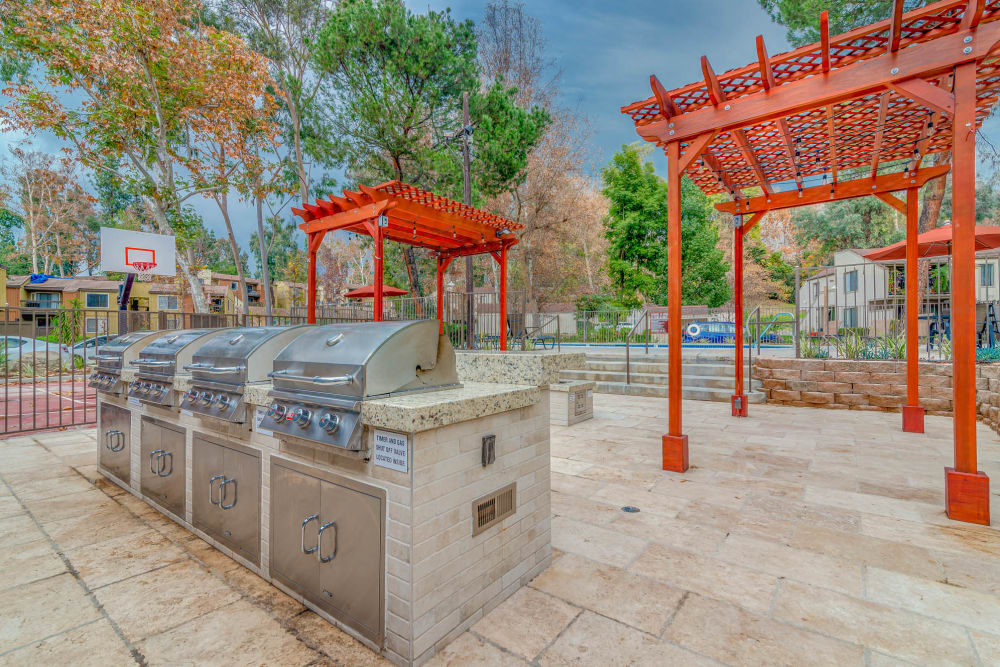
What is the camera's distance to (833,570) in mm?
2045

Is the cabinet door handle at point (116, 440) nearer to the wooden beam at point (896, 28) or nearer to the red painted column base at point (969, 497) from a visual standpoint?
the red painted column base at point (969, 497)

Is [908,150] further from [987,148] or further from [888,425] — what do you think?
[987,148]

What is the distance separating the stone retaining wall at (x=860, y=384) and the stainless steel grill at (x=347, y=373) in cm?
621

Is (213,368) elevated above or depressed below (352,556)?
above

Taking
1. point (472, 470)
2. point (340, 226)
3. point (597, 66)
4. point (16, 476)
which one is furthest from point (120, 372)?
point (597, 66)

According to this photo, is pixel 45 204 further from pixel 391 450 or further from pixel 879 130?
pixel 879 130

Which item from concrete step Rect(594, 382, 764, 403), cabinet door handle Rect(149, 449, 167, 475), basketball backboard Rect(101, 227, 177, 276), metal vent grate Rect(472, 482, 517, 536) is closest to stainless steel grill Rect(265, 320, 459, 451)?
metal vent grate Rect(472, 482, 517, 536)

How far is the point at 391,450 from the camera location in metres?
1.45

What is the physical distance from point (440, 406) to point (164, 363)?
2.12 meters

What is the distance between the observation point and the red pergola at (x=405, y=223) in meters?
5.36

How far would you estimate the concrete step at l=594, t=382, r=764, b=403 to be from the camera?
6.59 m

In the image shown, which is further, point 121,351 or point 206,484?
point 121,351

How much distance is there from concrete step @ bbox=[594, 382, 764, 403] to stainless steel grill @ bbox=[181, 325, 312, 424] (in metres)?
6.28

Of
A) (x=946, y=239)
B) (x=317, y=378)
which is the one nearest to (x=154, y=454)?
(x=317, y=378)
